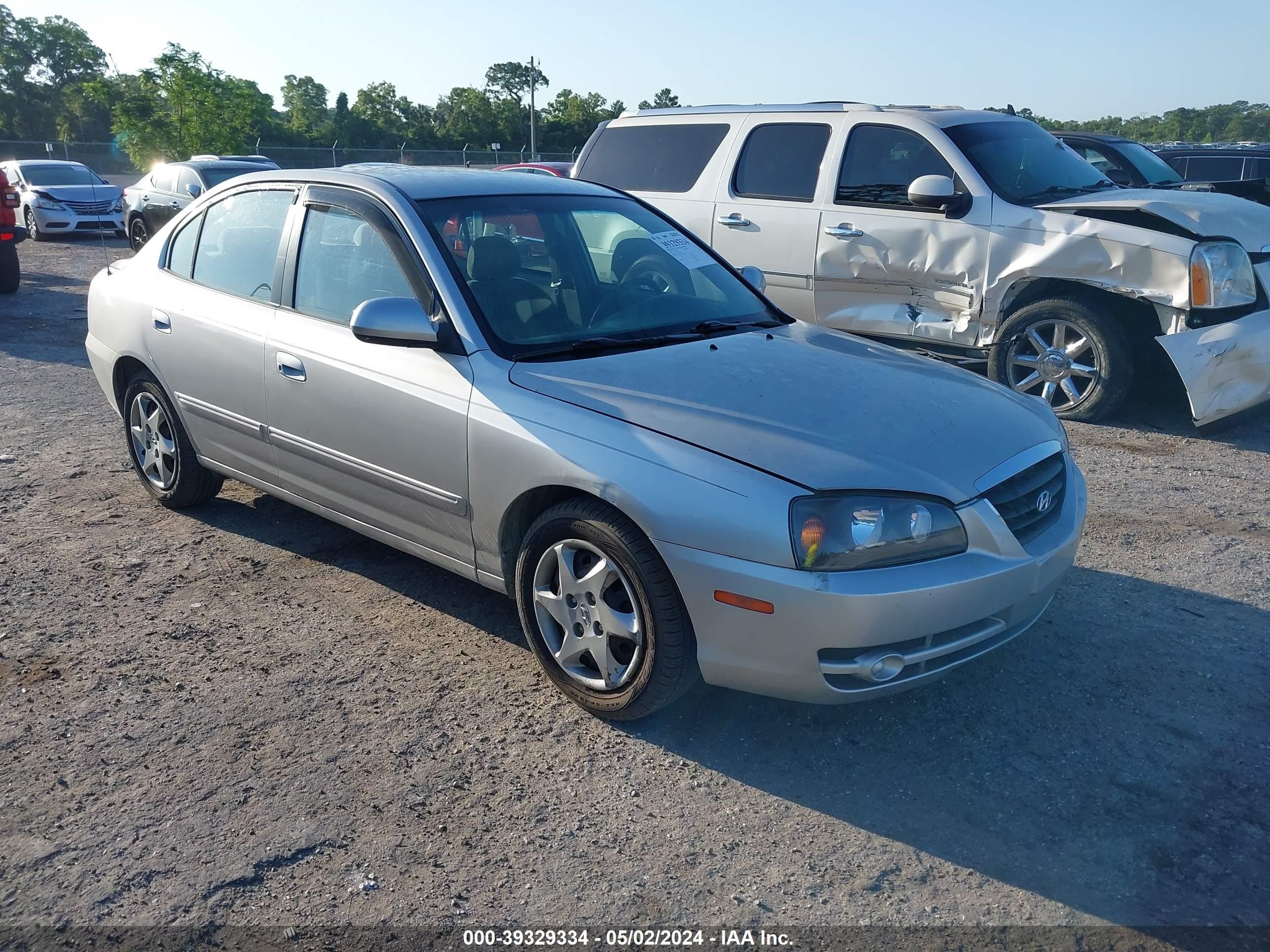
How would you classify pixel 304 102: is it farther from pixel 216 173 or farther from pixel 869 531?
pixel 869 531

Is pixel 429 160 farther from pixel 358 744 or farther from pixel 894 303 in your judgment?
pixel 358 744

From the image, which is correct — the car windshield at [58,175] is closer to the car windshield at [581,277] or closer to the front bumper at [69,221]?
the front bumper at [69,221]

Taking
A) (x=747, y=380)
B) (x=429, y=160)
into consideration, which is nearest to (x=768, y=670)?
(x=747, y=380)

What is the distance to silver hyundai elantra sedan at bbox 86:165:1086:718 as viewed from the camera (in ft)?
9.95

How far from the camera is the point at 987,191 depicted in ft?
23.0

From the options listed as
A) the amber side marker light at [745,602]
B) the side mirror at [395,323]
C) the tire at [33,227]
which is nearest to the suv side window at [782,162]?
the side mirror at [395,323]

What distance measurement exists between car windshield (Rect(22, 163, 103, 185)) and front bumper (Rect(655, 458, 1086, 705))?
21.8 meters

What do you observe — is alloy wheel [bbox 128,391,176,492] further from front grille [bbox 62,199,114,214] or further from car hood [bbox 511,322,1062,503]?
front grille [bbox 62,199,114,214]

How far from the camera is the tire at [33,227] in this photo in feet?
66.8

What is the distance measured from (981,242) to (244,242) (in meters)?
4.63

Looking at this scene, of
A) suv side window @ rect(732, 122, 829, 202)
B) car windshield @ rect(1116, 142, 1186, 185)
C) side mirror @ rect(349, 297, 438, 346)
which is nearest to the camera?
side mirror @ rect(349, 297, 438, 346)

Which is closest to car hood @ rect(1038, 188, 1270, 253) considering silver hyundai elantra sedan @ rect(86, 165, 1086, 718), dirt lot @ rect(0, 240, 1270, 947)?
dirt lot @ rect(0, 240, 1270, 947)

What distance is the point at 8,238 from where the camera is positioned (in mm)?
12688

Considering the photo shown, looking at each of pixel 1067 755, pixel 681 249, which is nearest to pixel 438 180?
pixel 681 249
